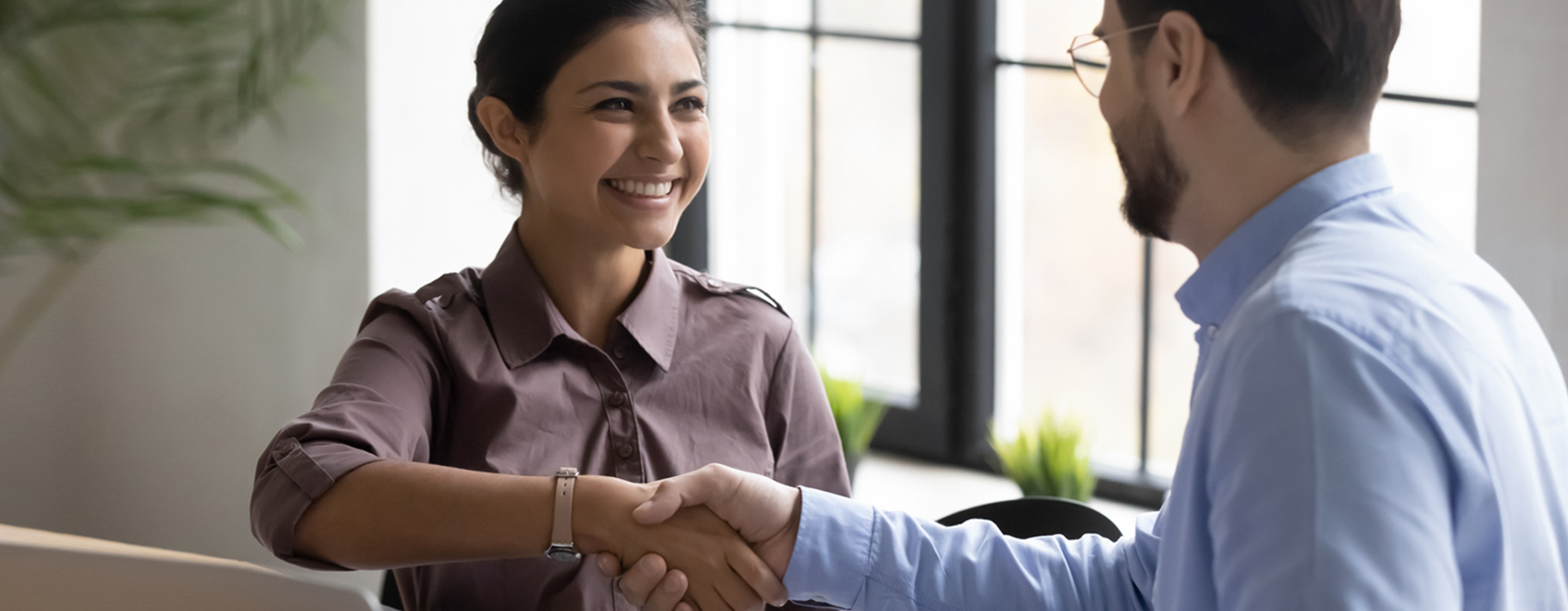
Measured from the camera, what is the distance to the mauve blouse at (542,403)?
1.56 metres

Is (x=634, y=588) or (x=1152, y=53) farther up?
(x=1152, y=53)

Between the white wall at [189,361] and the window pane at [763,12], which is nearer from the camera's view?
the white wall at [189,361]

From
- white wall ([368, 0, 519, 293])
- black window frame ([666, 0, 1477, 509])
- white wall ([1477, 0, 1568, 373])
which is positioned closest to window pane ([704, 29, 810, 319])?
black window frame ([666, 0, 1477, 509])

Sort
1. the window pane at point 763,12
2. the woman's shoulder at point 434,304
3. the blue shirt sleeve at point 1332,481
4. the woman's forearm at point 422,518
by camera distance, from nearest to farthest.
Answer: the blue shirt sleeve at point 1332,481 < the woman's forearm at point 422,518 < the woman's shoulder at point 434,304 < the window pane at point 763,12

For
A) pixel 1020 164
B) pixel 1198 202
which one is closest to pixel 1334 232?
pixel 1198 202

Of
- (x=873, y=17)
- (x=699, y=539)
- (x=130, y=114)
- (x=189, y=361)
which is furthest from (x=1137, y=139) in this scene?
(x=189, y=361)

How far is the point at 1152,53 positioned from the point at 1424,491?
1.55ft

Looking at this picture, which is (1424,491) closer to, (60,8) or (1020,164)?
(1020,164)

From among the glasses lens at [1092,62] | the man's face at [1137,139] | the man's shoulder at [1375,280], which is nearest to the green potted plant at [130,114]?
the glasses lens at [1092,62]

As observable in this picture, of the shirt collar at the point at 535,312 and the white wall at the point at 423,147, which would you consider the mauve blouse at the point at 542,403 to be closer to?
the shirt collar at the point at 535,312

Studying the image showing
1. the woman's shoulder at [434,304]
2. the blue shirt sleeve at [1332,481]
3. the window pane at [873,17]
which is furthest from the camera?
the window pane at [873,17]

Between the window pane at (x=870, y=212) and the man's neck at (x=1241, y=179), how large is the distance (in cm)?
177

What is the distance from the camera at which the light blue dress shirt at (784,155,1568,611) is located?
890 mm

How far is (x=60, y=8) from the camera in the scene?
2512mm
